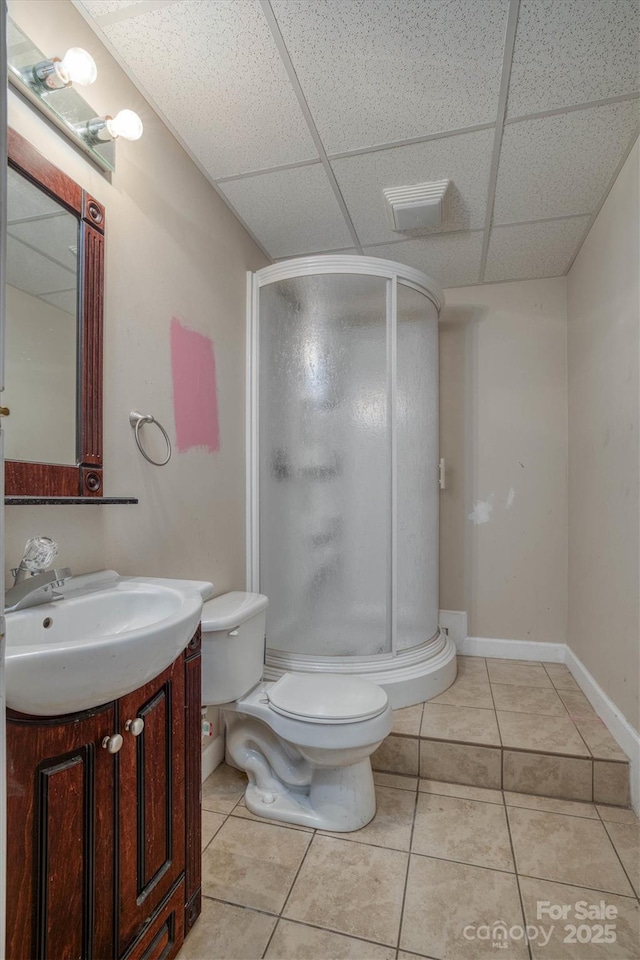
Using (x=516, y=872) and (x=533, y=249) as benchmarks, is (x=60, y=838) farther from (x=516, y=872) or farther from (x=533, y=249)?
(x=533, y=249)

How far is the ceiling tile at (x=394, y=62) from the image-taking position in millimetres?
1317

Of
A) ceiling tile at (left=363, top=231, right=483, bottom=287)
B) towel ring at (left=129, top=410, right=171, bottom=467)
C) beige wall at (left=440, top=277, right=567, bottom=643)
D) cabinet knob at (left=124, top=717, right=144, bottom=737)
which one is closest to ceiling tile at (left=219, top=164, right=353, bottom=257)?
ceiling tile at (left=363, top=231, right=483, bottom=287)

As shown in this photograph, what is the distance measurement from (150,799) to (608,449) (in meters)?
2.05

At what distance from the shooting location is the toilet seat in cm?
161

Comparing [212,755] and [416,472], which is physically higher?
[416,472]

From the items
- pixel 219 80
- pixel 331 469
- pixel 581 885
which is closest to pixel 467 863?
pixel 581 885

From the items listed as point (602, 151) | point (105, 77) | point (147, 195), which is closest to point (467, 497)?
point (602, 151)

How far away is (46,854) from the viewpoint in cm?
80

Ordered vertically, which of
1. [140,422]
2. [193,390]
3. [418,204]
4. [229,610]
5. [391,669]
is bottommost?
[391,669]

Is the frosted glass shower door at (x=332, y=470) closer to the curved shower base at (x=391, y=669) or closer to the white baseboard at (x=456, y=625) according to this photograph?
the curved shower base at (x=391, y=669)

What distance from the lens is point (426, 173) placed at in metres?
1.93

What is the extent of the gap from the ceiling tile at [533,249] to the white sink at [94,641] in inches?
85.5

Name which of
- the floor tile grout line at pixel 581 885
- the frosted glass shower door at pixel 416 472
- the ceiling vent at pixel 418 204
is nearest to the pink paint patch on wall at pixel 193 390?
the frosted glass shower door at pixel 416 472

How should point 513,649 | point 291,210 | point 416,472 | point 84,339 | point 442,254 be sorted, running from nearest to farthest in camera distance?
point 84,339 < point 291,210 < point 416,472 < point 442,254 < point 513,649
